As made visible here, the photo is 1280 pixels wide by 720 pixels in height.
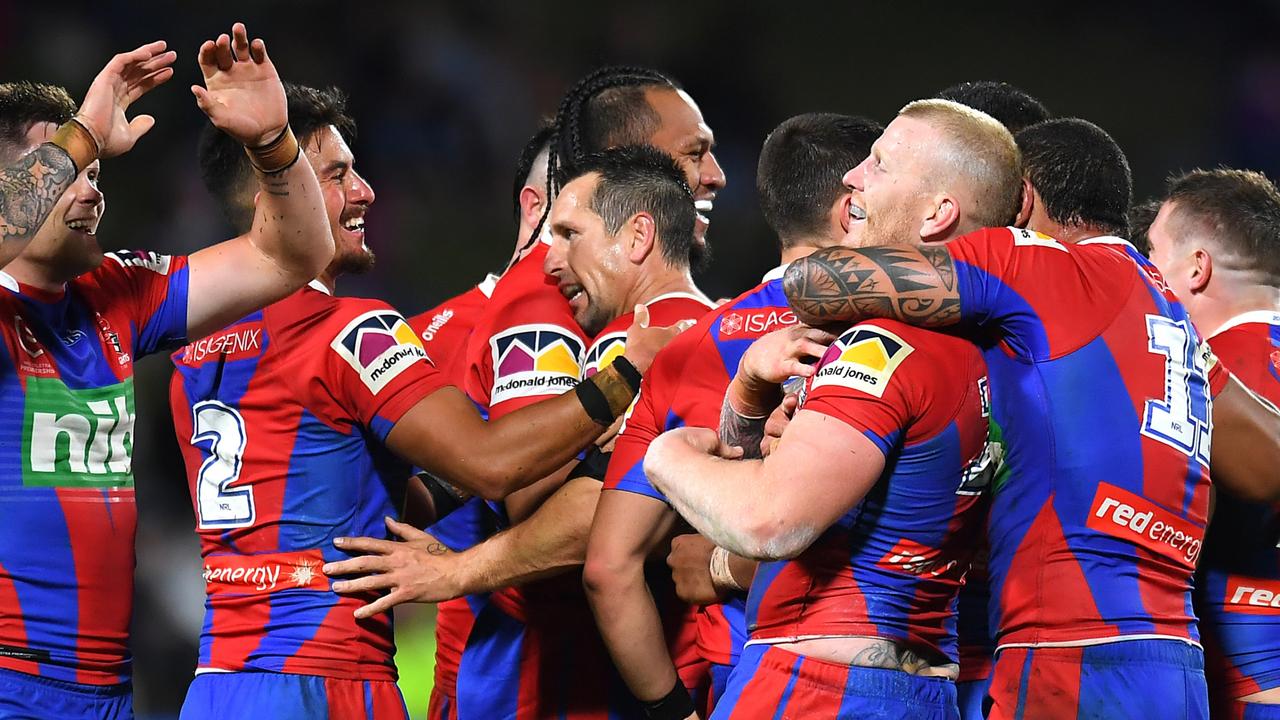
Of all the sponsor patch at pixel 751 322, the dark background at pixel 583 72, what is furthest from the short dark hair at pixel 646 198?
the dark background at pixel 583 72

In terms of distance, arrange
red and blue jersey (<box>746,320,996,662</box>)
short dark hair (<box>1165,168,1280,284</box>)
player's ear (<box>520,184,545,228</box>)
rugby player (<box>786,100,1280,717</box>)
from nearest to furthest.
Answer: red and blue jersey (<box>746,320,996,662</box>) → rugby player (<box>786,100,1280,717</box>) → short dark hair (<box>1165,168,1280,284</box>) → player's ear (<box>520,184,545,228</box>)

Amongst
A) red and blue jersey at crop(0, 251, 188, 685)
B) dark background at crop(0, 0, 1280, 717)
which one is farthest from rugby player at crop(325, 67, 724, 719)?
dark background at crop(0, 0, 1280, 717)

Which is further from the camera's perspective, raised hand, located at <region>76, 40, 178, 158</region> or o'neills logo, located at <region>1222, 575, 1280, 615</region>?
o'neills logo, located at <region>1222, 575, 1280, 615</region>

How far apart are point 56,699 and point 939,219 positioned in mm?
2632

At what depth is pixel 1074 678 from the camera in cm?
323

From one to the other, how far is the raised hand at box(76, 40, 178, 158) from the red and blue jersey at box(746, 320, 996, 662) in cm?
202

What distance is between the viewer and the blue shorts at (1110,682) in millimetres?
3193

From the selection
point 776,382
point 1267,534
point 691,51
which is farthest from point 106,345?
point 691,51

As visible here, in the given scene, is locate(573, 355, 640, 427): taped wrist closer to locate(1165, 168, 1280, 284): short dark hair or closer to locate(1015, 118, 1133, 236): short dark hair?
locate(1015, 118, 1133, 236): short dark hair

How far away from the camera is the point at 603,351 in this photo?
4.52 metres

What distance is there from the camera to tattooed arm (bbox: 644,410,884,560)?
291 centimetres

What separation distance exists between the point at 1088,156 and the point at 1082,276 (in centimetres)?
78

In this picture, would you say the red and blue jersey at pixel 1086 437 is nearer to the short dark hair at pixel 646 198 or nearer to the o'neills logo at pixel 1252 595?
the o'neills logo at pixel 1252 595

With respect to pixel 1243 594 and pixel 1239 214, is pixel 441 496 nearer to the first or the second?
pixel 1243 594
